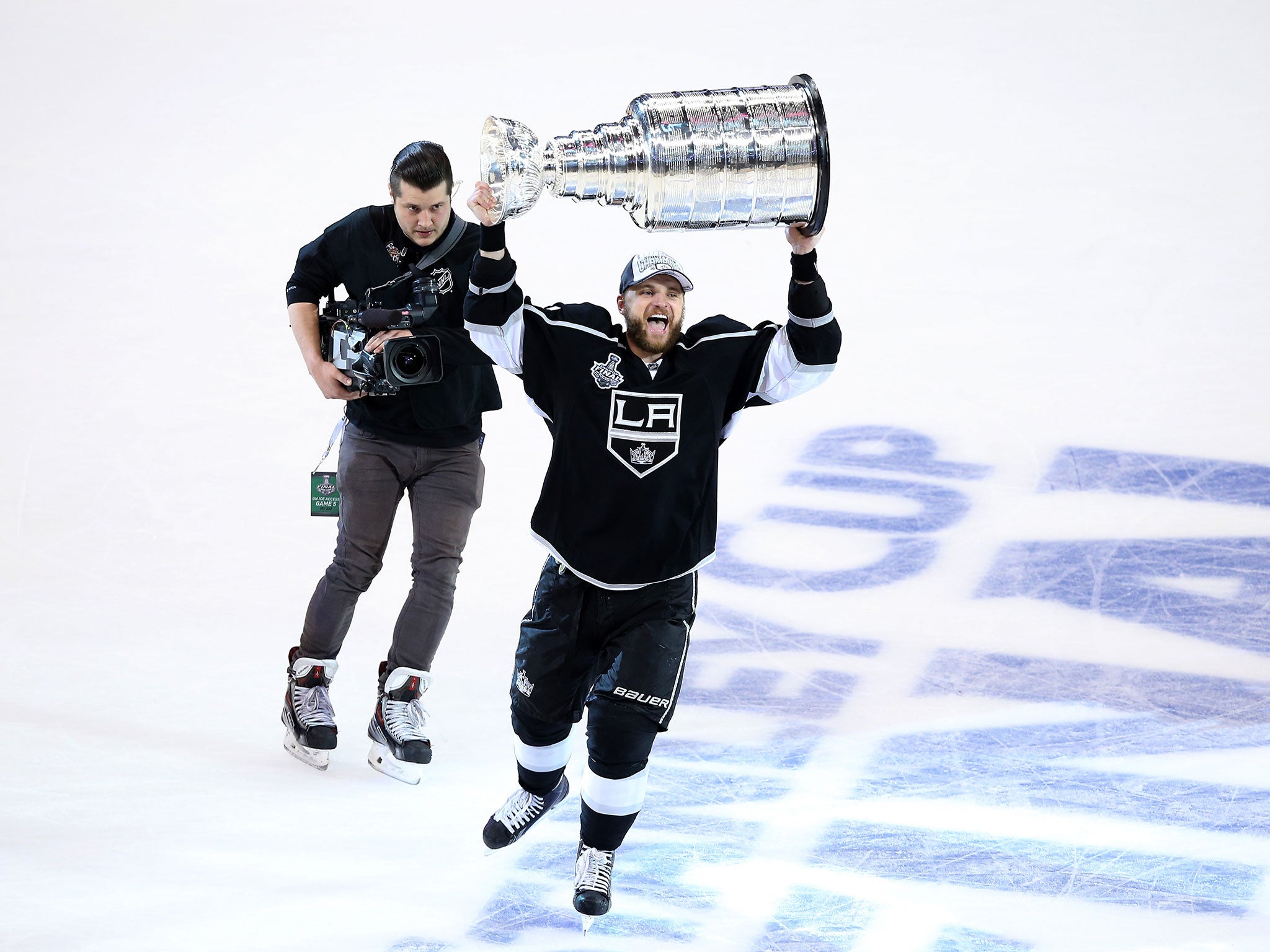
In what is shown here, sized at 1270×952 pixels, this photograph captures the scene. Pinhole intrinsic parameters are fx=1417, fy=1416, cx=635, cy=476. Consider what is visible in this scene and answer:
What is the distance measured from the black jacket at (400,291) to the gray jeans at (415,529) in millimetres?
58

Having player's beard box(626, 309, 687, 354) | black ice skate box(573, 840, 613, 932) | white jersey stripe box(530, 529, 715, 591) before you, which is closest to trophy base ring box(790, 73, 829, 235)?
player's beard box(626, 309, 687, 354)

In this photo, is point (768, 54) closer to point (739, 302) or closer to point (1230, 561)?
point (739, 302)

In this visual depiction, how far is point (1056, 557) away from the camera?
5.12m

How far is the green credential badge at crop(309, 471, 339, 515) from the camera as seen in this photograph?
13.8ft

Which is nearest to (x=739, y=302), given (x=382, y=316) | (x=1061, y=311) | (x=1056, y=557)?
(x=1061, y=311)

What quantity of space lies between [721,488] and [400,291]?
1.94 meters

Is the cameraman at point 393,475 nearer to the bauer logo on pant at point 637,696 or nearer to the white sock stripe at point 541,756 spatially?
the white sock stripe at point 541,756

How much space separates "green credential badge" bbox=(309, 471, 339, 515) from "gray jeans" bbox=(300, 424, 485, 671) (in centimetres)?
13

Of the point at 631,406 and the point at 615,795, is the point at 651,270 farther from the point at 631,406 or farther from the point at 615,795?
the point at 615,795

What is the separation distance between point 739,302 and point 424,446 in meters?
2.56

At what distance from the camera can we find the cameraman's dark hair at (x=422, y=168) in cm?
378

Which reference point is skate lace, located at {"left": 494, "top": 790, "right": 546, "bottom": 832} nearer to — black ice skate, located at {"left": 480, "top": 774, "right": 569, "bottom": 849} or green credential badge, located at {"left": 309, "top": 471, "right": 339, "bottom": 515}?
black ice skate, located at {"left": 480, "top": 774, "right": 569, "bottom": 849}

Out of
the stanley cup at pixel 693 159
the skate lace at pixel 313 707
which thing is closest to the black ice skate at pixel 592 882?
the skate lace at pixel 313 707

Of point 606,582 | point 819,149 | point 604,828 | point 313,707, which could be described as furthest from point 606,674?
point 819,149
